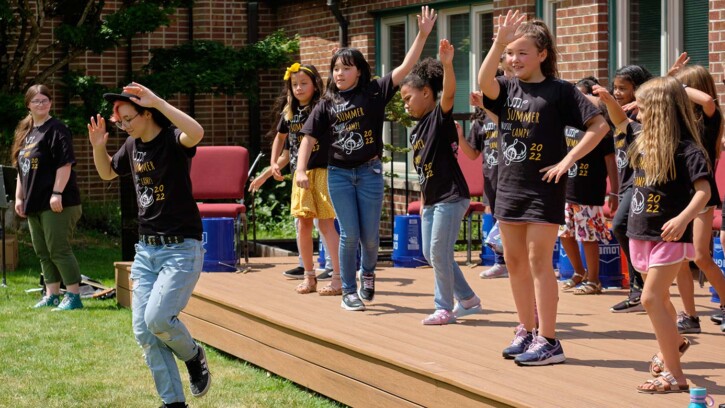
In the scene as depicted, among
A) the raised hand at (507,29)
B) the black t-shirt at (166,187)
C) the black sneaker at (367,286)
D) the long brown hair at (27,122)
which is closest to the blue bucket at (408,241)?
the black sneaker at (367,286)

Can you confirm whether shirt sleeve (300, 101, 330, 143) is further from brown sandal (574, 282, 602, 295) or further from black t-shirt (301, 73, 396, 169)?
brown sandal (574, 282, 602, 295)

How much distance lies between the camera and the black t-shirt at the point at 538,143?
5.75m

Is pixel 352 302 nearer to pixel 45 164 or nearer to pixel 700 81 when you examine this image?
pixel 700 81

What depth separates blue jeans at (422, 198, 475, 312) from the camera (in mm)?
6859

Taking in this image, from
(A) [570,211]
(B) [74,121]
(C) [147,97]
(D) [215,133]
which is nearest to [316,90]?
(A) [570,211]

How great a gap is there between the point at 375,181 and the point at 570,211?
161 cm

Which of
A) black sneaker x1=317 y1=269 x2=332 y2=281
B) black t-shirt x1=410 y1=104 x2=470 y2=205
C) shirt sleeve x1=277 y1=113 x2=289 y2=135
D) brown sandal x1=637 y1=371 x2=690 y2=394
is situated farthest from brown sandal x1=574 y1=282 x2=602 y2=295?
brown sandal x1=637 y1=371 x2=690 y2=394

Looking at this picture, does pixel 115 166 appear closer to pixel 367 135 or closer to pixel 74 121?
pixel 367 135

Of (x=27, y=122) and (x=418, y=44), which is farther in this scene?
(x=27, y=122)

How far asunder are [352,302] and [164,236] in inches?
73.5

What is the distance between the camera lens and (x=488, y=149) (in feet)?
28.7

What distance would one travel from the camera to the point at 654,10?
33.3ft

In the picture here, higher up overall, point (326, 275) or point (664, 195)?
point (664, 195)

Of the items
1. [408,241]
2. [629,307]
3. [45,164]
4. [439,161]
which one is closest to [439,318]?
[439,161]
